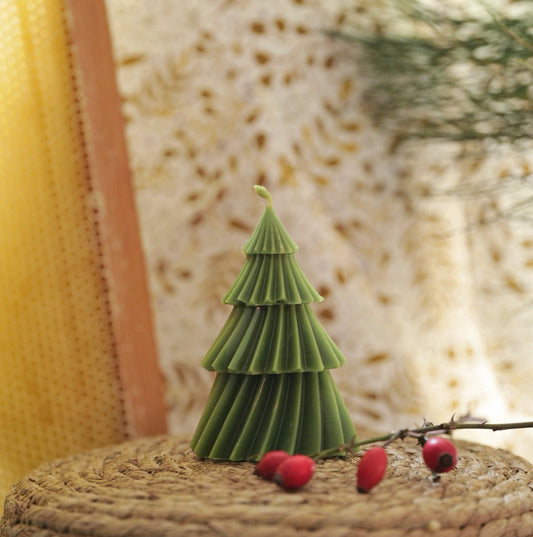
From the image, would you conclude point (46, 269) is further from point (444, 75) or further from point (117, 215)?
point (444, 75)

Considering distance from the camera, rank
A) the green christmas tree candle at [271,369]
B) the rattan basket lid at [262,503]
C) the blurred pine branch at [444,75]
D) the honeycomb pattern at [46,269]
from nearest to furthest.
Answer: the rattan basket lid at [262,503], the green christmas tree candle at [271,369], the honeycomb pattern at [46,269], the blurred pine branch at [444,75]

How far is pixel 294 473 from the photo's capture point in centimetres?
49

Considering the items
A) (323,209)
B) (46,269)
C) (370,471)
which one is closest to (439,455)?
(370,471)

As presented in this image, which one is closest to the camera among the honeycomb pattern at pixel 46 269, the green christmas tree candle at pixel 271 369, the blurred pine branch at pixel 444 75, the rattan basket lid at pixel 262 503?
the rattan basket lid at pixel 262 503

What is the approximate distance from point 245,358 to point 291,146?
524 millimetres

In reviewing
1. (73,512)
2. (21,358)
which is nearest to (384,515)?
(73,512)

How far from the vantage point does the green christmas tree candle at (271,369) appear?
60 centimetres

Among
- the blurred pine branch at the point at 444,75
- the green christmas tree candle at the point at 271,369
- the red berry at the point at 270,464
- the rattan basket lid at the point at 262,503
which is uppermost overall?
the blurred pine branch at the point at 444,75

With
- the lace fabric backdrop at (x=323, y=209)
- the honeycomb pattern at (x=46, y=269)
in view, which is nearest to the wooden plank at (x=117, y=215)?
the honeycomb pattern at (x=46, y=269)

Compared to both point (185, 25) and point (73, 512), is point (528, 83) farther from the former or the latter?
point (73, 512)

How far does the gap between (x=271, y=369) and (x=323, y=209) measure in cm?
53

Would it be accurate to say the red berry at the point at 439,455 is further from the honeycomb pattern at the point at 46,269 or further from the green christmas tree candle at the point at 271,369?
the honeycomb pattern at the point at 46,269

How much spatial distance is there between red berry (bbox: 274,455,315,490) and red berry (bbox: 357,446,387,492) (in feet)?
0.12

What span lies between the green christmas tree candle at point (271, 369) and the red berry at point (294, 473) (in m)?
0.08
